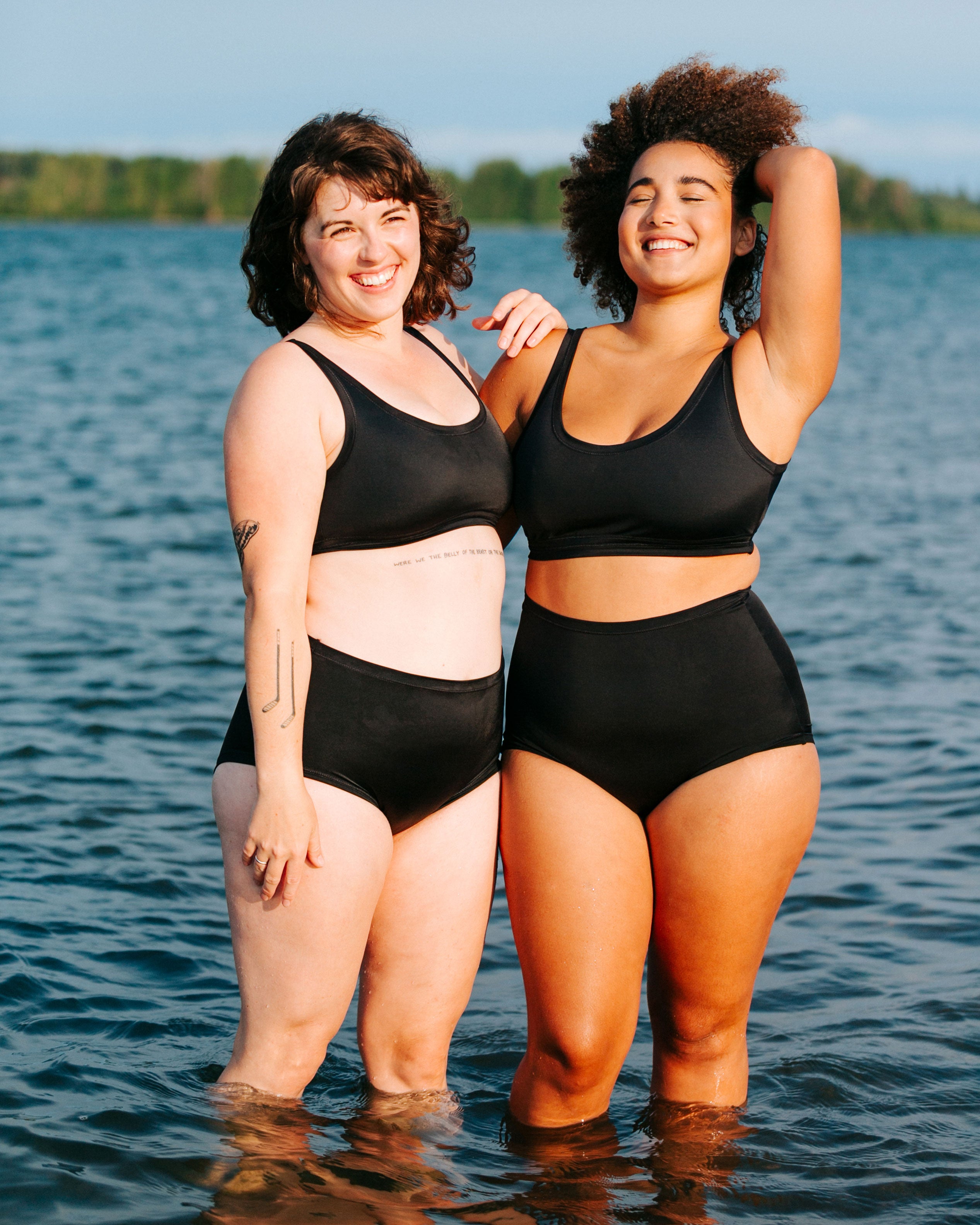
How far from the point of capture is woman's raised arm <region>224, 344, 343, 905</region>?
2908 millimetres

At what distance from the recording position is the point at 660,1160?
3436 millimetres

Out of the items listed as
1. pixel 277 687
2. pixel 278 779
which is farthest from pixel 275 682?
pixel 278 779

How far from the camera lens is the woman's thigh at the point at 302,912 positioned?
3.02 metres

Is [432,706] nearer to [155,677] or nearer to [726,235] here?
[726,235]

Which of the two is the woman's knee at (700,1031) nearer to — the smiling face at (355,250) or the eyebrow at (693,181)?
the smiling face at (355,250)

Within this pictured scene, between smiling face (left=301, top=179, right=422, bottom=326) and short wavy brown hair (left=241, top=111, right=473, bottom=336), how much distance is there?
0.07ft

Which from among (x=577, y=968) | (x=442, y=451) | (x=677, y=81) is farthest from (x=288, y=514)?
(x=677, y=81)

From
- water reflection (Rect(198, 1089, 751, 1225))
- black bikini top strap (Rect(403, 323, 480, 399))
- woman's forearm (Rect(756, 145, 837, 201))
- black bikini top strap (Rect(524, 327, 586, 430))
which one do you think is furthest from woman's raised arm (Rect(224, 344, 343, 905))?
woman's forearm (Rect(756, 145, 837, 201))

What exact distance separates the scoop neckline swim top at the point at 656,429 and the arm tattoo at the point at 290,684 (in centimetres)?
84

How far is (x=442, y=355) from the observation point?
135 inches

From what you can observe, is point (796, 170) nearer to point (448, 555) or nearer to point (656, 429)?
point (656, 429)

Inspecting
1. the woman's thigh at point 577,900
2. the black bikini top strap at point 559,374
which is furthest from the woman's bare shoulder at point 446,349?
the woman's thigh at point 577,900

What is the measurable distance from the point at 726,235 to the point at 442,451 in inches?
37.7

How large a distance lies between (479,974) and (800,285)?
2.87 m
